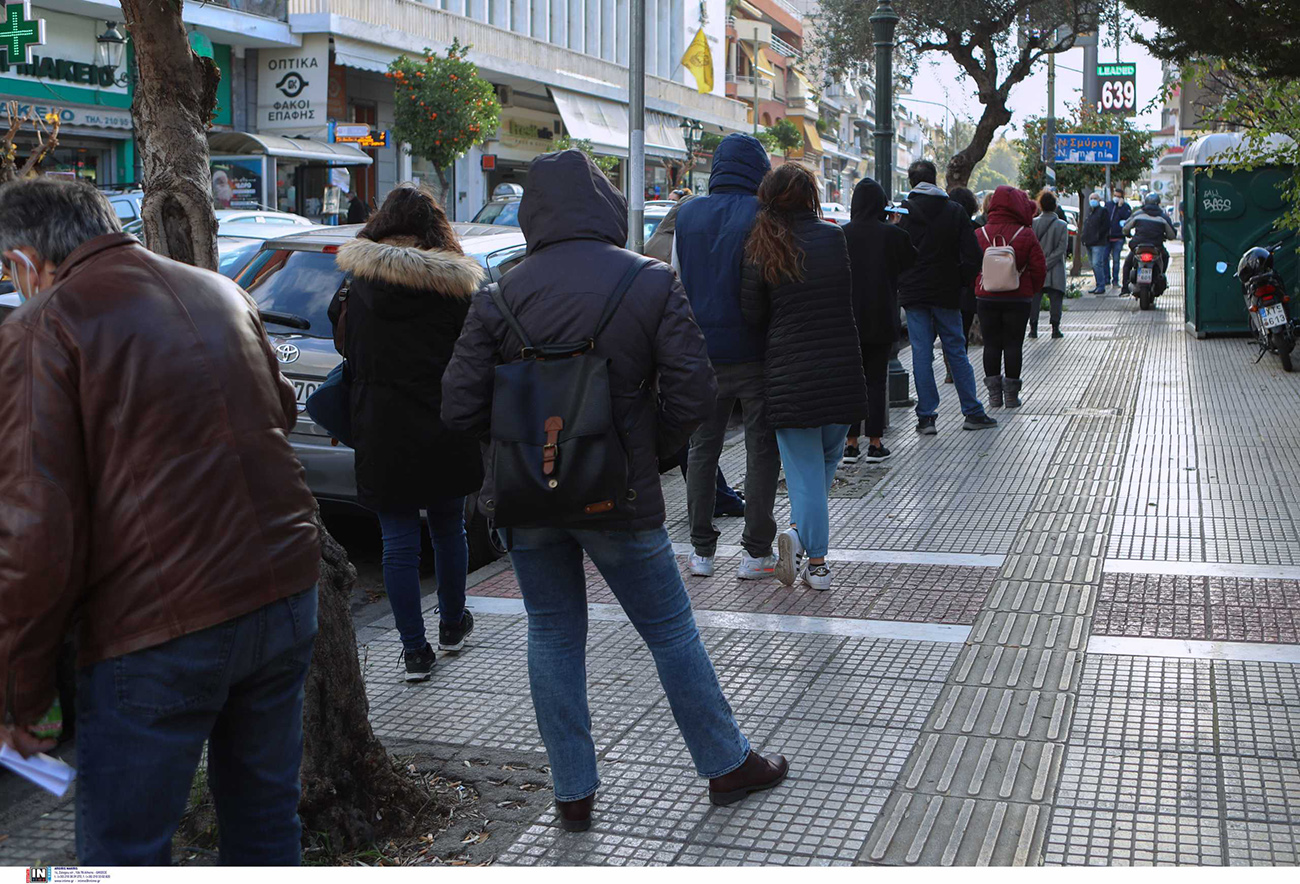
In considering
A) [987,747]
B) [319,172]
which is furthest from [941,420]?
[319,172]

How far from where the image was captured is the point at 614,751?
4449 mm

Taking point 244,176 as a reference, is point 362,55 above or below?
above

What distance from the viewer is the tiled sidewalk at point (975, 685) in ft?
12.5

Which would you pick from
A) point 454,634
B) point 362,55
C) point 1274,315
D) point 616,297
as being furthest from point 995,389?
point 362,55

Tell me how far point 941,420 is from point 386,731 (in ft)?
24.6

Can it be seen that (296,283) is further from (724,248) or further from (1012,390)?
(1012,390)

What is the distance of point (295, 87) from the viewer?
29.5m

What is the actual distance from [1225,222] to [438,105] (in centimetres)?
1794

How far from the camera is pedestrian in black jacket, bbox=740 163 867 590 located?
237 inches

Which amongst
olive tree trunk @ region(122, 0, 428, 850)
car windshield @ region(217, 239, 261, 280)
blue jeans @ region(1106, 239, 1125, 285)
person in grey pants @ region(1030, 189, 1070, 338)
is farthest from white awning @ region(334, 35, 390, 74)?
olive tree trunk @ region(122, 0, 428, 850)

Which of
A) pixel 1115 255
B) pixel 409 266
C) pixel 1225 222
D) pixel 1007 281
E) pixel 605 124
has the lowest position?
pixel 409 266

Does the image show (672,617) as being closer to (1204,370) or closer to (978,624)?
(978,624)

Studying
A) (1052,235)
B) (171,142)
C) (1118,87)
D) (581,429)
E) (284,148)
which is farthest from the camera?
(1118,87)

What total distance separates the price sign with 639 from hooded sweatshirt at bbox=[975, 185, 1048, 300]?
21426mm
